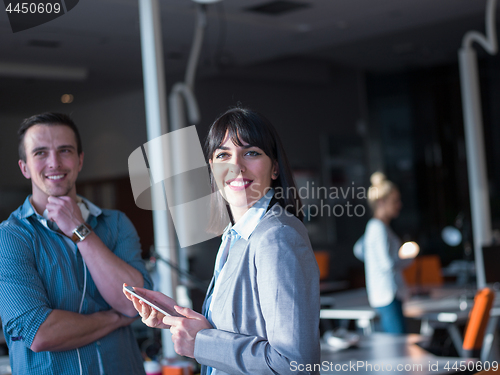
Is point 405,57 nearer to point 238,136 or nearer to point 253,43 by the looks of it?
point 253,43

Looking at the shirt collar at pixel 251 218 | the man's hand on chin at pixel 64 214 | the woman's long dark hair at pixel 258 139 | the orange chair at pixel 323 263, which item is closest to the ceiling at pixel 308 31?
the man's hand on chin at pixel 64 214

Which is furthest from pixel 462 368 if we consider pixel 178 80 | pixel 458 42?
pixel 458 42

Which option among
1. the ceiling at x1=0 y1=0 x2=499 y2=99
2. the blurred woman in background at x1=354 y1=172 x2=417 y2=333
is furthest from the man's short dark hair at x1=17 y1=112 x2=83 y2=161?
the blurred woman in background at x1=354 y1=172 x2=417 y2=333

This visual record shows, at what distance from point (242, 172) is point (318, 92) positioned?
7.52m

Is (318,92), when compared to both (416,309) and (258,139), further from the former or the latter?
(258,139)

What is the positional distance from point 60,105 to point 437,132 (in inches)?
332

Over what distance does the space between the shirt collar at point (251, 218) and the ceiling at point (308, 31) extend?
5.45ft

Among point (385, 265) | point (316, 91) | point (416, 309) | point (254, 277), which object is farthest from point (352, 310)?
point (316, 91)

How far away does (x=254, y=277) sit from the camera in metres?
1.34

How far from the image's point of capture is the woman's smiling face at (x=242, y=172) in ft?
4.81

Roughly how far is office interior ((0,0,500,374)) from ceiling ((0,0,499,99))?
22mm

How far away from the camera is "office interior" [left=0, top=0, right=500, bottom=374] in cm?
185

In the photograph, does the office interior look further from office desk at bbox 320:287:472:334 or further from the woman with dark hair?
office desk at bbox 320:287:472:334

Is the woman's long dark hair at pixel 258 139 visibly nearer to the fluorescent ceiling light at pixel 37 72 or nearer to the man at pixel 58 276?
the man at pixel 58 276
